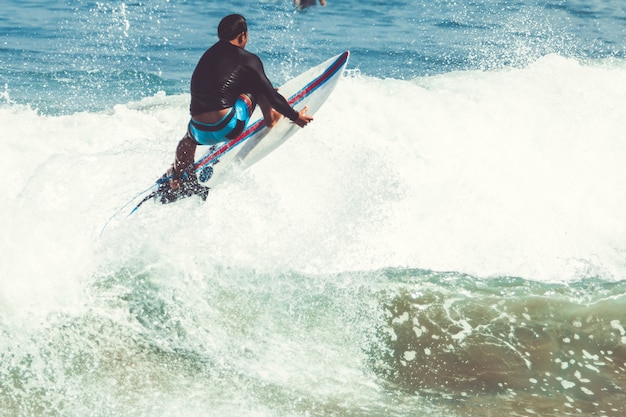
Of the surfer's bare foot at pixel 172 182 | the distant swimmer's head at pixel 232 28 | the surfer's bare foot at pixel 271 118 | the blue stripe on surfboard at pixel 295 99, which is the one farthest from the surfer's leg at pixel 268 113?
the surfer's bare foot at pixel 172 182

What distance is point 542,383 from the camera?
5328 millimetres

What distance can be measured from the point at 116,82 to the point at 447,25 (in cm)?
927

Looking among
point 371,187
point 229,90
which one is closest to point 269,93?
point 229,90

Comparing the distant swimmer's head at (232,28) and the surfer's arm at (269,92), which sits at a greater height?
the distant swimmer's head at (232,28)

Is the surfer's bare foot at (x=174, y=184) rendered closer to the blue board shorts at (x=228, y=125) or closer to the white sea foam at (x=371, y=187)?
the white sea foam at (x=371, y=187)

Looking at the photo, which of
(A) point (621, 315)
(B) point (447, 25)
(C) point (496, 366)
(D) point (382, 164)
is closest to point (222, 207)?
(D) point (382, 164)

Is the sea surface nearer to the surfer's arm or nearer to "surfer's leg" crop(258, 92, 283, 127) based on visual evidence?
"surfer's leg" crop(258, 92, 283, 127)

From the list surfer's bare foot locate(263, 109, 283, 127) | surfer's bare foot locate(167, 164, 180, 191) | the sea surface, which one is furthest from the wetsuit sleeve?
the sea surface

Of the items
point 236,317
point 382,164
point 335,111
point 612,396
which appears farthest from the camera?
point 335,111

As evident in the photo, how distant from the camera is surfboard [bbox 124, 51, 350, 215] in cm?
663

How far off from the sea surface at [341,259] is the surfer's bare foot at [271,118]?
106 cm

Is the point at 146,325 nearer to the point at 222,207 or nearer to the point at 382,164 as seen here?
the point at 222,207

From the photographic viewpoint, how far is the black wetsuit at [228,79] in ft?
18.4

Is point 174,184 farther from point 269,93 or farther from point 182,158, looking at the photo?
point 269,93
